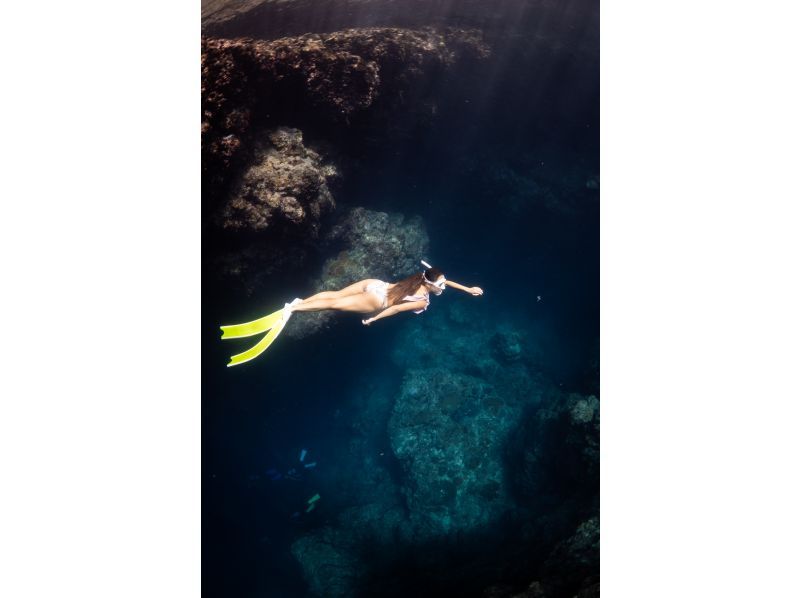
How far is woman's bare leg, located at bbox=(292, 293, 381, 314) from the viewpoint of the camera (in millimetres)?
3988

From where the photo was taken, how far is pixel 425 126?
672 cm

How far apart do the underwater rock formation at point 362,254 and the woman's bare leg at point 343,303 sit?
2.39 m

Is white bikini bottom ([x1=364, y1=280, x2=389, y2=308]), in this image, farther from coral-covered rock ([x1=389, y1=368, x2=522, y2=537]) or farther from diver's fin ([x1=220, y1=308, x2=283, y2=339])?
coral-covered rock ([x1=389, y1=368, x2=522, y2=537])

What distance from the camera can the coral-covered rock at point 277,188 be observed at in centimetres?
524

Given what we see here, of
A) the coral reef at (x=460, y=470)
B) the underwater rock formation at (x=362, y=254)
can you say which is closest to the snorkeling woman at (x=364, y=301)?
the underwater rock formation at (x=362, y=254)

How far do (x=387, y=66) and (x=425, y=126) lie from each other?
128 centimetres

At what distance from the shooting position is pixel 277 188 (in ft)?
17.5

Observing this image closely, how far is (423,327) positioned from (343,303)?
5.22 m

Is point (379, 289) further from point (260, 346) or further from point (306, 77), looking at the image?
point (306, 77)

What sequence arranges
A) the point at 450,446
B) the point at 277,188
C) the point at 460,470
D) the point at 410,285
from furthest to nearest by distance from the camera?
the point at 450,446 → the point at 460,470 → the point at 277,188 → the point at 410,285

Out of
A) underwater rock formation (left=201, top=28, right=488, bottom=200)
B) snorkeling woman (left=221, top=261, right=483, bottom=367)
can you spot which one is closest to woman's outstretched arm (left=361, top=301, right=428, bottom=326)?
snorkeling woman (left=221, top=261, right=483, bottom=367)

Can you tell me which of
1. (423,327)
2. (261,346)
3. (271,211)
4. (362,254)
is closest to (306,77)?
(271,211)
